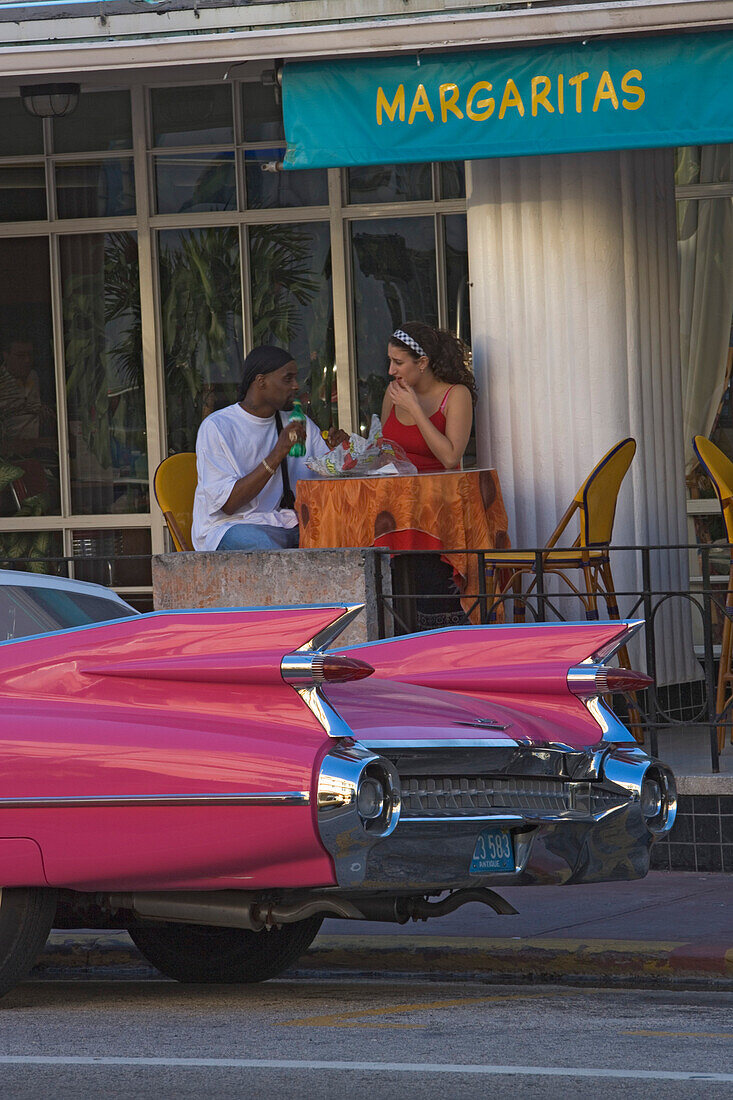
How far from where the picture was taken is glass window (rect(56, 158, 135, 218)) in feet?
41.2

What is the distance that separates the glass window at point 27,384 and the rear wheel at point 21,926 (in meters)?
7.55

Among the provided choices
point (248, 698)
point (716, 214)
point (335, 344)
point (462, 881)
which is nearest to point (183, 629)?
point (248, 698)

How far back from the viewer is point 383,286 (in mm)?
12273

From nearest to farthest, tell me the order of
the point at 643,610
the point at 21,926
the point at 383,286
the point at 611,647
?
the point at 21,926 < the point at 611,647 < the point at 643,610 < the point at 383,286

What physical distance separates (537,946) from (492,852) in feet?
4.88

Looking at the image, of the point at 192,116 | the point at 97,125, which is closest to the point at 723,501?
the point at 192,116

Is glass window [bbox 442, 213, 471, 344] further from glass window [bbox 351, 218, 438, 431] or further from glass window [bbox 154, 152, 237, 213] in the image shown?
glass window [bbox 154, 152, 237, 213]

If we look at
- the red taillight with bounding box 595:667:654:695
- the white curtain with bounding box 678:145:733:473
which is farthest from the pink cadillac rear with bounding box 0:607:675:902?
the white curtain with bounding box 678:145:733:473

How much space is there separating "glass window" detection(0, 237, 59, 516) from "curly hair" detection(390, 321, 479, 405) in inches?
161

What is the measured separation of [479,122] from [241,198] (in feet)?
12.5

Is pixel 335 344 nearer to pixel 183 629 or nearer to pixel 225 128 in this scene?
pixel 225 128

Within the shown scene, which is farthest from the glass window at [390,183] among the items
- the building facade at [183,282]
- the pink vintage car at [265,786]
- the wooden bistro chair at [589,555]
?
the pink vintage car at [265,786]

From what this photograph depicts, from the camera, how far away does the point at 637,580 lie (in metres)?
9.59

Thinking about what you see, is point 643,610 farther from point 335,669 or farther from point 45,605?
point 335,669
